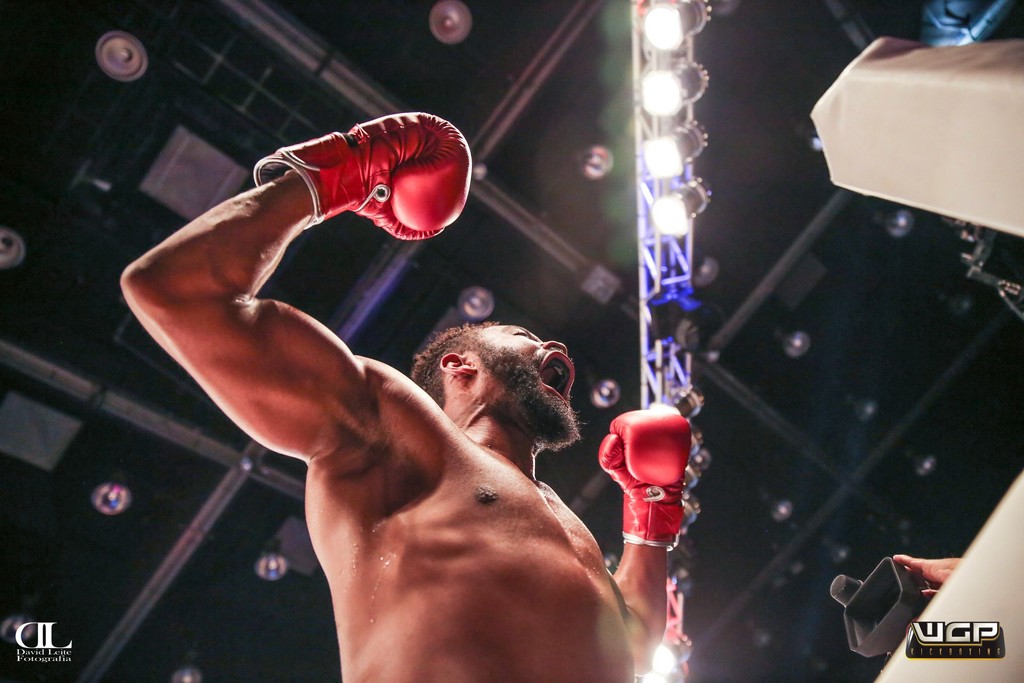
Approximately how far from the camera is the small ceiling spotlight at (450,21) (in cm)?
454

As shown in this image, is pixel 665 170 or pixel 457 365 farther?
pixel 665 170

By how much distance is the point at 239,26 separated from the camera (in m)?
4.18

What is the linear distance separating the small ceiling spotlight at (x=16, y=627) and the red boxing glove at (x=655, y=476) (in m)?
4.33

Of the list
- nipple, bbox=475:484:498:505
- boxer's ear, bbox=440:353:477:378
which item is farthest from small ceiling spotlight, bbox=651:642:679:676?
nipple, bbox=475:484:498:505

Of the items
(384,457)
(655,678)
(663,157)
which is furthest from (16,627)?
(663,157)

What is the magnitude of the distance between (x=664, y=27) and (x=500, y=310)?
7.69 feet

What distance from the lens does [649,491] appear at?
7.57ft

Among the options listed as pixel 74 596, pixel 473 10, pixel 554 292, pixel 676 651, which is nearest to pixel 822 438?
pixel 676 651

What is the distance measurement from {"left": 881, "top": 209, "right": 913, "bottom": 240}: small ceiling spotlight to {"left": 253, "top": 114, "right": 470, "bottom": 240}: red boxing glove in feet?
16.9

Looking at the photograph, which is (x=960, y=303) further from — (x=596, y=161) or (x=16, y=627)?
(x=16, y=627)

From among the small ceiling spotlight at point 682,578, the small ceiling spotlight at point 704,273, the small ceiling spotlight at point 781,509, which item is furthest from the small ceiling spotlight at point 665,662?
the small ceiling spotlight at point 704,273

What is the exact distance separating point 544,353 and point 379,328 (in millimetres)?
3109

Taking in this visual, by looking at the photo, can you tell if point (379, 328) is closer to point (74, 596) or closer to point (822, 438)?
point (74, 596)

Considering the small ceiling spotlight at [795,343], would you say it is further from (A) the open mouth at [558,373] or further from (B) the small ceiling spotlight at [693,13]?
(A) the open mouth at [558,373]
